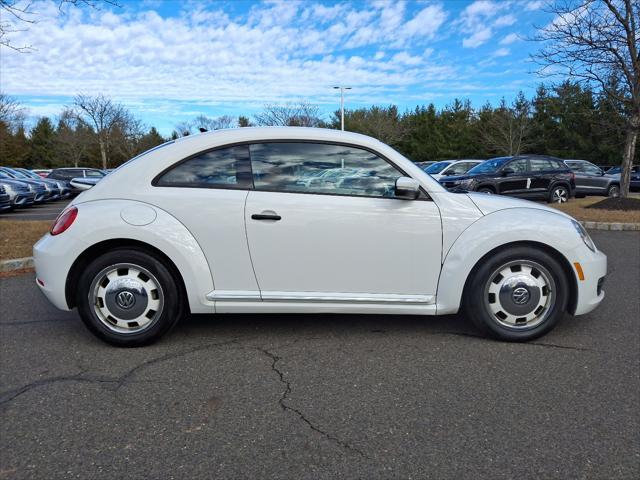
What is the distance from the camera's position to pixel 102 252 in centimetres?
330

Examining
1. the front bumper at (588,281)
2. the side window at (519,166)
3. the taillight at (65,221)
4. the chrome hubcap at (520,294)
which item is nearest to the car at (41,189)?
the taillight at (65,221)

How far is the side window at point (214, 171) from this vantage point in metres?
3.30

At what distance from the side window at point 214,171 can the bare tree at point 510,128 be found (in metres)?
42.5

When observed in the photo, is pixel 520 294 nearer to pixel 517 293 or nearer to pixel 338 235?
pixel 517 293

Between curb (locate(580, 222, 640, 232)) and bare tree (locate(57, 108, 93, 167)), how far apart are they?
50055mm

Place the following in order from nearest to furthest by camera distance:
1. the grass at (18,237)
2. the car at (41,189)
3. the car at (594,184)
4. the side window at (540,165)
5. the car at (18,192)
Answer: the grass at (18,237) < the side window at (540,165) < the car at (18,192) < the car at (41,189) < the car at (594,184)

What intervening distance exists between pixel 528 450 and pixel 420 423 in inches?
20.0

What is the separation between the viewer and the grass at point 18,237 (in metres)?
6.33

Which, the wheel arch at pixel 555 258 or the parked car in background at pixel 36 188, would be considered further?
the parked car in background at pixel 36 188

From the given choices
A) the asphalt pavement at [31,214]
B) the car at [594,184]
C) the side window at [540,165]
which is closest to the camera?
the asphalt pavement at [31,214]

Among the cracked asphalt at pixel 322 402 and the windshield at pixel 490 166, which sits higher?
the windshield at pixel 490 166

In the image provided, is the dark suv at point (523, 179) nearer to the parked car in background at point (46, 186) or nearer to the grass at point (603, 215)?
the grass at point (603, 215)

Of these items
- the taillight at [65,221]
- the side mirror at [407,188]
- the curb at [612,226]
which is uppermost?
the side mirror at [407,188]

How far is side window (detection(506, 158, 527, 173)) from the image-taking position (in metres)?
13.9
